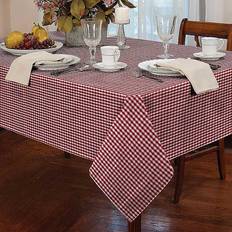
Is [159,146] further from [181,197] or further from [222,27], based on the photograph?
[222,27]

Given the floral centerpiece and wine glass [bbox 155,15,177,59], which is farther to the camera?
the floral centerpiece

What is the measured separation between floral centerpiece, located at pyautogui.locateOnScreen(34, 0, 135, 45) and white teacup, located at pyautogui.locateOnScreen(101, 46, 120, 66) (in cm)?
39

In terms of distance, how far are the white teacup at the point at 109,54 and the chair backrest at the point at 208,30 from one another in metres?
0.90

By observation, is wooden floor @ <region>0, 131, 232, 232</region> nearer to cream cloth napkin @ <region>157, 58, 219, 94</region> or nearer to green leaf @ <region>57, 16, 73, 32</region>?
cream cloth napkin @ <region>157, 58, 219, 94</region>

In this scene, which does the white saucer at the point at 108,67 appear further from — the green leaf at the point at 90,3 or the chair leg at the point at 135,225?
the chair leg at the point at 135,225

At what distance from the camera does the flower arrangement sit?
2.14m

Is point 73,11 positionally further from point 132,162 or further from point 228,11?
point 228,11

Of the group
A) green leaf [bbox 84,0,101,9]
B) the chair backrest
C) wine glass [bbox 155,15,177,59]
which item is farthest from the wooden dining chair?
green leaf [bbox 84,0,101,9]

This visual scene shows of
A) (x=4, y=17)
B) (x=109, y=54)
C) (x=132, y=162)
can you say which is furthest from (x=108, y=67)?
(x=4, y=17)

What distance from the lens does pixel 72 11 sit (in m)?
2.14

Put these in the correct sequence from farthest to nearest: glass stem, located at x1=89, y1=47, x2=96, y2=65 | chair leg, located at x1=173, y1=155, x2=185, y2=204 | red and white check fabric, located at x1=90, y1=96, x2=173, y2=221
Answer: chair leg, located at x1=173, y1=155, x2=185, y2=204
glass stem, located at x1=89, y1=47, x2=96, y2=65
red and white check fabric, located at x1=90, y1=96, x2=173, y2=221

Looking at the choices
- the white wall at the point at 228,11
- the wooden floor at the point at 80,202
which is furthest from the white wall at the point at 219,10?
the wooden floor at the point at 80,202

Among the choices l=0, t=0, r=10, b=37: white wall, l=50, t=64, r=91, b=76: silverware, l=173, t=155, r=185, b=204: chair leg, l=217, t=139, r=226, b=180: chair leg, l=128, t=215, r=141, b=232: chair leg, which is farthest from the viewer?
l=0, t=0, r=10, b=37: white wall

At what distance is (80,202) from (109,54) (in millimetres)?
861
